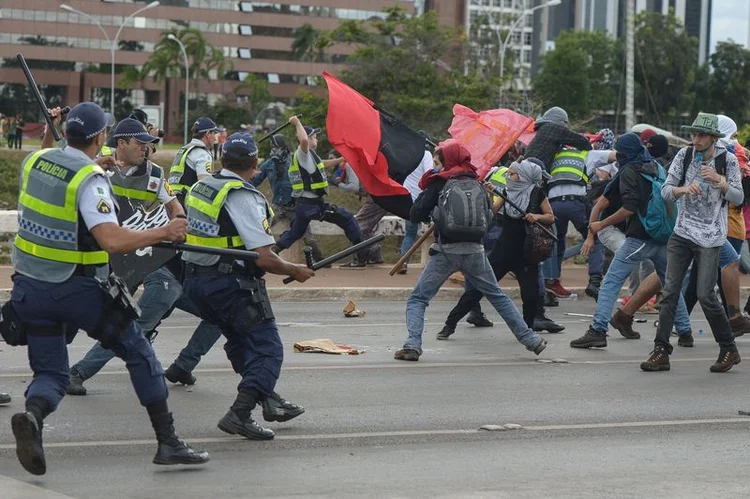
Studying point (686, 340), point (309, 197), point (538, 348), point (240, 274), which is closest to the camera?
point (240, 274)

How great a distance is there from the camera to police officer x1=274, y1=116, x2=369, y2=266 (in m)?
17.7

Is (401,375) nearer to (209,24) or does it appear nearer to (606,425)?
(606,425)

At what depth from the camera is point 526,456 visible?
7777 mm

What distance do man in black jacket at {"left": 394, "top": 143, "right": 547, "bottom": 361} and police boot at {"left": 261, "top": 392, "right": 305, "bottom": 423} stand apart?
9.75 ft

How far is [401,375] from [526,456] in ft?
9.36

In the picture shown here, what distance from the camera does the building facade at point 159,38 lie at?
118 meters

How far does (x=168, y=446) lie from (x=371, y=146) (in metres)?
7.72

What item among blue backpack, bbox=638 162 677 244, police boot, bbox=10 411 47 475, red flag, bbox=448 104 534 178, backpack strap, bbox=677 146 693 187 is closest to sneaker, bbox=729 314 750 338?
blue backpack, bbox=638 162 677 244

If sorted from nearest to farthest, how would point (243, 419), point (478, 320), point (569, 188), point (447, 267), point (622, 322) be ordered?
point (243, 419) < point (447, 267) < point (622, 322) < point (478, 320) < point (569, 188)

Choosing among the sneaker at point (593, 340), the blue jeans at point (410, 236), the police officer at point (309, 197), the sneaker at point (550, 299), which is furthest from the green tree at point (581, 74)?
the sneaker at point (593, 340)

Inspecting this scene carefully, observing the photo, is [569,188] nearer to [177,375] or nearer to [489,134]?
[489,134]

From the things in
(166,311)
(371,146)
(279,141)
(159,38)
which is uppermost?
(159,38)

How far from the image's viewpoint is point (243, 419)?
7918 millimetres

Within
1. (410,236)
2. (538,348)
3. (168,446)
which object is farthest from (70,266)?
(410,236)
